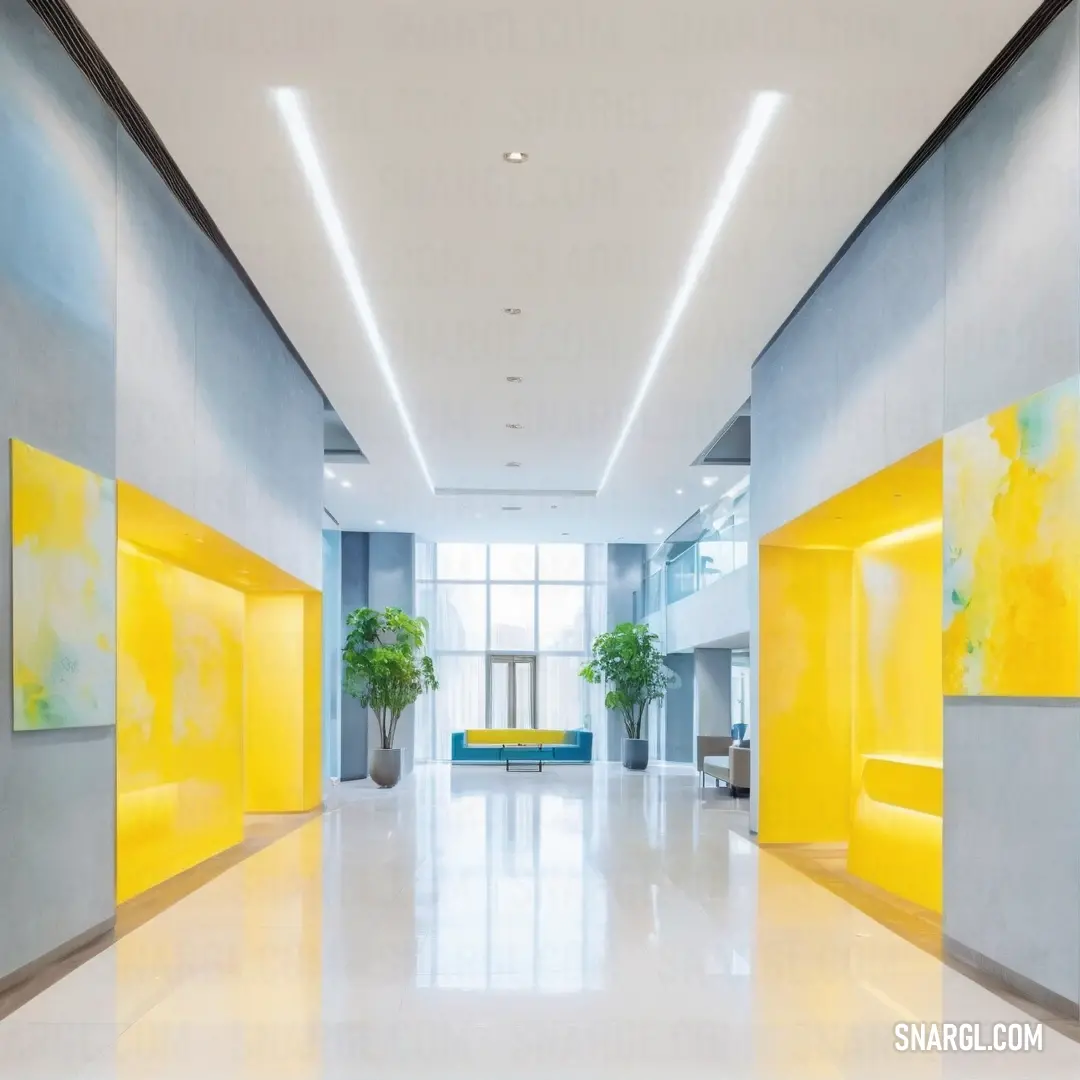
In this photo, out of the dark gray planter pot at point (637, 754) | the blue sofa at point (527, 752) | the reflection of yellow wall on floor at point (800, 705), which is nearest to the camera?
the reflection of yellow wall on floor at point (800, 705)

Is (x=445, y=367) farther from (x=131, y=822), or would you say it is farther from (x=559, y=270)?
(x=131, y=822)

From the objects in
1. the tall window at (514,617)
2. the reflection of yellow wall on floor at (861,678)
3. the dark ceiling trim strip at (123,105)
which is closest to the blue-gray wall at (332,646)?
the tall window at (514,617)

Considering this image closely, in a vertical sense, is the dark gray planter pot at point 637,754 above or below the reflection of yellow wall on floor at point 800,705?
below

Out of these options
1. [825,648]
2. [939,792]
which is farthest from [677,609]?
[939,792]

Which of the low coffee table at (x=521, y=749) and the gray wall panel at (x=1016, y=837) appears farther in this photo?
the low coffee table at (x=521, y=749)

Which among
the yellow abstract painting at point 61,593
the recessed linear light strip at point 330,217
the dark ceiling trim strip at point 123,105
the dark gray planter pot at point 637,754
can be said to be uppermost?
the dark ceiling trim strip at point 123,105

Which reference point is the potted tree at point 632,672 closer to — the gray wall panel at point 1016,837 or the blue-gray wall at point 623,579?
the blue-gray wall at point 623,579

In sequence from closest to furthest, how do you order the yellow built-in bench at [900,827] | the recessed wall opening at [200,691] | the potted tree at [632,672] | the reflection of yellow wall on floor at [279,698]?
1. the yellow built-in bench at [900,827]
2. the recessed wall opening at [200,691]
3. the reflection of yellow wall on floor at [279,698]
4. the potted tree at [632,672]

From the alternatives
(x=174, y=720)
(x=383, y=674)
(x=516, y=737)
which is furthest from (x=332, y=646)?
(x=174, y=720)

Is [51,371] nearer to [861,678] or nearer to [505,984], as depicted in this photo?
[505,984]

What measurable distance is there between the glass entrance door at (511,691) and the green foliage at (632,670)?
3413mm

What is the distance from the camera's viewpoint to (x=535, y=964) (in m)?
6.24

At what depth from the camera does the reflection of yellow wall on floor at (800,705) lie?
454 inches

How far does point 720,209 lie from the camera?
7957 mm
